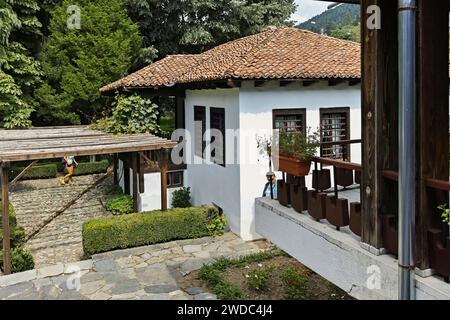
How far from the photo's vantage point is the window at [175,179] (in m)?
13.3

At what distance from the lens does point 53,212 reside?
13797 millimetres

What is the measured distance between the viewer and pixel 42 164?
19625 millimetres

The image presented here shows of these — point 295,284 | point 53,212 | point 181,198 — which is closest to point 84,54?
point 53,212

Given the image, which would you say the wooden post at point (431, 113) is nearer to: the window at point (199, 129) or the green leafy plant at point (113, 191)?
the window at point (199, 129)

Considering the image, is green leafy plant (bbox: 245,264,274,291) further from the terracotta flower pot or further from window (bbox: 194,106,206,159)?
window (bbox: 194,106,206,159)

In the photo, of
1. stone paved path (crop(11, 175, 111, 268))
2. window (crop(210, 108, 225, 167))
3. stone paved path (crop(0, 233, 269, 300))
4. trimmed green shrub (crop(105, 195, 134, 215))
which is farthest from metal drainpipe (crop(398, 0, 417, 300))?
trimmed green shrub (crop(105, 195, 134, 215))

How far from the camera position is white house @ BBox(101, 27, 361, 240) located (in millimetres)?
9961

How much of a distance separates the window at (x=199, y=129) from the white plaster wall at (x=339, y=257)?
7.71 metres

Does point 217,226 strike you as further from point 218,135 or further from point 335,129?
point 335,129

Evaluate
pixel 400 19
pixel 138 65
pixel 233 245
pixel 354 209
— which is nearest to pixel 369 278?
pixel 354 209

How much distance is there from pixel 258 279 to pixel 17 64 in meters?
15.3

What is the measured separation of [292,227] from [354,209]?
980 millimetres
